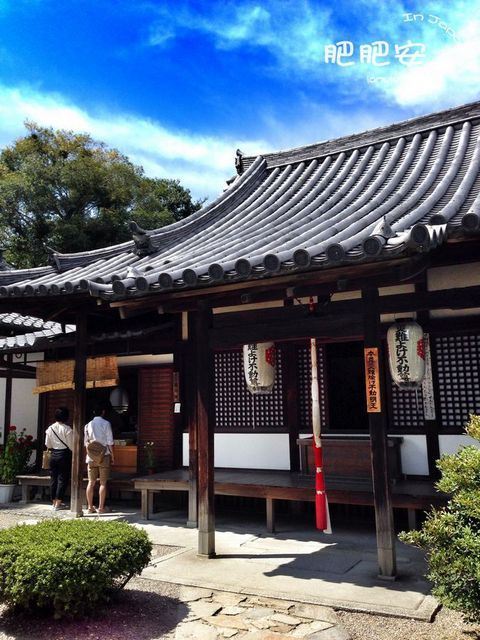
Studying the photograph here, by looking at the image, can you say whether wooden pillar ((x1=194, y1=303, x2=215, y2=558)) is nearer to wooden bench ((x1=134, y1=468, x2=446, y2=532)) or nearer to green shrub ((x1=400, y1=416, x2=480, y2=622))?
wooden bench ((x1=134, y1=468, x2=446, y2=532))

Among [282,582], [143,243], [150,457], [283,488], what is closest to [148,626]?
[282,582]

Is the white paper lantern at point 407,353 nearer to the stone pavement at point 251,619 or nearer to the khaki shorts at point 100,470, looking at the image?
the stone pavement at point 251,619

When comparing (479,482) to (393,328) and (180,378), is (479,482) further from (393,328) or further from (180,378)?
(180,378)

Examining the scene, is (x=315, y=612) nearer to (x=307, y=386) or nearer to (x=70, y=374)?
(x=307, y=386)

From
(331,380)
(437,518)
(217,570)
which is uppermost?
(331,380)

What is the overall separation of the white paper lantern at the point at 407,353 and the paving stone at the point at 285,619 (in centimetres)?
309

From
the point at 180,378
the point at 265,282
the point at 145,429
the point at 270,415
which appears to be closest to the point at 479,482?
the point at 265,282

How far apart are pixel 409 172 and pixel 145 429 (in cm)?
734

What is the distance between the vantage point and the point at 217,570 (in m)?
6.68

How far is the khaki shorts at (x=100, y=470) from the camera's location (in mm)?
10344

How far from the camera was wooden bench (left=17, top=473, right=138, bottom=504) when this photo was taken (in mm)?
10727

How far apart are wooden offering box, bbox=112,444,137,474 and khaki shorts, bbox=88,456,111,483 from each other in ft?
4.89

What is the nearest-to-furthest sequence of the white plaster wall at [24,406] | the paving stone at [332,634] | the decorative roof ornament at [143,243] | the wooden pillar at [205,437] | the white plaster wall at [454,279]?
1. the paving stone at [332,634]
2. the wooden pillar at [205,437]
3. the white plaster wall at [454,279]
4. the decorative roof ornament at [143,243]
5. the white plaster wall at [24,406]

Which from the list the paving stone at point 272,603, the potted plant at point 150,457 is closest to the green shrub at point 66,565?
the paving stone at point 272,603
